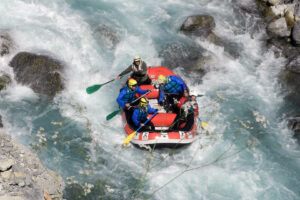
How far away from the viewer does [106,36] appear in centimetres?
970

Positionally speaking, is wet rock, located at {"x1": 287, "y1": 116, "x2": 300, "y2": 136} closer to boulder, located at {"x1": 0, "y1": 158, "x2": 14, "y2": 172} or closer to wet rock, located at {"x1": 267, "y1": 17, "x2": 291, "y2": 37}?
wet rock, located at {"x1": 267, "y1": 17, "x2": 291, "y2": 37}

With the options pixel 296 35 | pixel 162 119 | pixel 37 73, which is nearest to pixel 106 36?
pixel 37 73

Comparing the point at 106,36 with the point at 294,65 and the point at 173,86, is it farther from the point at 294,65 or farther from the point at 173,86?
the point at 294,65

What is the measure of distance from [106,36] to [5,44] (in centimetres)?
275

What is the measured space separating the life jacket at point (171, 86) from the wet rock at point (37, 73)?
8.71 feet

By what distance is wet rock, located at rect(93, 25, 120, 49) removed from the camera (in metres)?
9.62

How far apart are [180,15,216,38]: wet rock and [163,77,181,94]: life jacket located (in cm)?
329

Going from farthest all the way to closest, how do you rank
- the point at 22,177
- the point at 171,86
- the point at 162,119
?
the point at 171,86
the point at 162,119
the point at 22,177

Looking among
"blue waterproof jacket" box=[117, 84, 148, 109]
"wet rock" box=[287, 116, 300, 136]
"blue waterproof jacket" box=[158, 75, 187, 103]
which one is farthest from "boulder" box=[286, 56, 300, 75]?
"blue waterproof jacket" box=[117, 84, 148, 109]

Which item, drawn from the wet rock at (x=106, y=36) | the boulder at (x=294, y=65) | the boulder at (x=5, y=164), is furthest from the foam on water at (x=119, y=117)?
the boulder at (x=5, y=164)

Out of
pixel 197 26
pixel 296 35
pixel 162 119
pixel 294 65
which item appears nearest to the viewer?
pixel 162 119

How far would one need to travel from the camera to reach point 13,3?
995 centimetres

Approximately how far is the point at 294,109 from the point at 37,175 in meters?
6.81

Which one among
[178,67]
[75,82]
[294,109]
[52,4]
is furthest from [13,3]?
[294,109]
